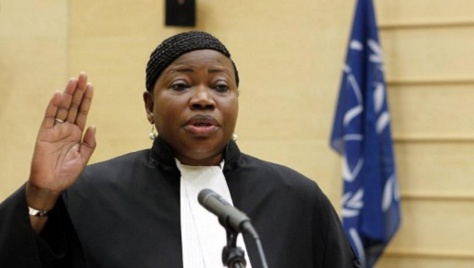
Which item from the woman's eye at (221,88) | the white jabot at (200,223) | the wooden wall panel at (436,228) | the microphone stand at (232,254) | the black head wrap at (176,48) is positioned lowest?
the wooden wall panel at (436,228)

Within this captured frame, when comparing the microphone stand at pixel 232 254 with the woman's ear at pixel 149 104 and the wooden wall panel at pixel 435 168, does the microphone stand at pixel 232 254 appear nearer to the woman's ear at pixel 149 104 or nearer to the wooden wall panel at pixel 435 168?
the woman's ear at pixel 149 104

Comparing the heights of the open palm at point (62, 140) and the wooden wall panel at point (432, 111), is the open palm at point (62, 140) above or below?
above

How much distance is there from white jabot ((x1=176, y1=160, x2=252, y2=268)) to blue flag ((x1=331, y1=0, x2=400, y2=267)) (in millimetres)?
2239

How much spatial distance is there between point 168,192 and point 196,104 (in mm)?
285

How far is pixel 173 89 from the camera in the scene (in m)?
2.84

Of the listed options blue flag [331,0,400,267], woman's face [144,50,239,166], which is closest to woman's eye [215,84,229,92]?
woman's face [144,50,239,166]

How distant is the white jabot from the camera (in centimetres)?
276

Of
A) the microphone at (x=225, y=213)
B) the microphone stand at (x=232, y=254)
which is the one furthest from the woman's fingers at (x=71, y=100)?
the microphone stand at (x=232, y=254)

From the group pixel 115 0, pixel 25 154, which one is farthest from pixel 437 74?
pixel 25 154

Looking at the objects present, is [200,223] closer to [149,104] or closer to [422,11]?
[149,104]

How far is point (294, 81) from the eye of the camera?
5445mm

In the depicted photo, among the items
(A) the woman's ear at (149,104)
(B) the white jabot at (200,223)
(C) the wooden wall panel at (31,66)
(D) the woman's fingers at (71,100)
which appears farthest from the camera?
(C) the wooden wall panel at (31,66)

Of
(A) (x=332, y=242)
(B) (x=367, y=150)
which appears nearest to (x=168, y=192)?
(A) (x=332, y=242)

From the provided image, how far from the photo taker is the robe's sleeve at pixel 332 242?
2980 millimetres
